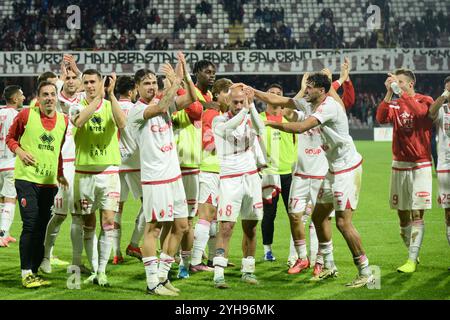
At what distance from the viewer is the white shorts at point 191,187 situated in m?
9.44

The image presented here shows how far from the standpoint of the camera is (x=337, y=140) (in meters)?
8.48

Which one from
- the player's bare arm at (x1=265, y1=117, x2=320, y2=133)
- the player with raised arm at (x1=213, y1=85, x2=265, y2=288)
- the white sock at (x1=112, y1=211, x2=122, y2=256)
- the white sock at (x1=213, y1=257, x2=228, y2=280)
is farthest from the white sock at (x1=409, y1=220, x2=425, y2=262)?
the white sock at (x1=112, y1=211, x2=122, y2=256)

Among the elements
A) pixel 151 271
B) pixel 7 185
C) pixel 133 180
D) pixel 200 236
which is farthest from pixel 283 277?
pixel 7 185

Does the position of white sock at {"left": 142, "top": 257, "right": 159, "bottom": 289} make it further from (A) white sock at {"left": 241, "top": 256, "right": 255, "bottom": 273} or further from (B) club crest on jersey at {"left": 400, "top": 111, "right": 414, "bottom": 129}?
(B) club crest on jersey at {"left": 400, "top": 111, "right": 414, "bottom": 129}

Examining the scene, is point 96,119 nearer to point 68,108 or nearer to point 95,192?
point 95,192

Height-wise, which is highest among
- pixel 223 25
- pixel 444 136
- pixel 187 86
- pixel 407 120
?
pixel 223 25

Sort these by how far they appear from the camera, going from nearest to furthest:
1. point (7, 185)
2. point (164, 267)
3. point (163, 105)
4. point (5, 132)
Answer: point (163, 105)
point (164, 267)
point (5, 132)
point (7, 185)

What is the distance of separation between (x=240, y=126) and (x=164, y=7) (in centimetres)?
3503

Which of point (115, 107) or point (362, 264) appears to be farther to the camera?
point (362, 264)

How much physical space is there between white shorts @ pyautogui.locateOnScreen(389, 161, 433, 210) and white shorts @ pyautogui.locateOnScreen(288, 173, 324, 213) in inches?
38.9

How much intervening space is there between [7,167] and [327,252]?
570cm

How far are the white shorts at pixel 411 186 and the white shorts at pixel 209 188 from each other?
7.38 feet

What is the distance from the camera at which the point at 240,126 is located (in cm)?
866
